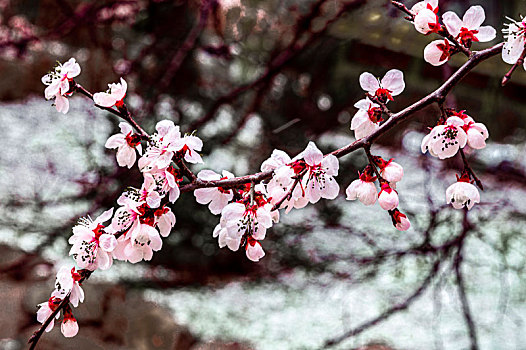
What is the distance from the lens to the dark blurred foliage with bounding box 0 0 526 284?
1.00 m

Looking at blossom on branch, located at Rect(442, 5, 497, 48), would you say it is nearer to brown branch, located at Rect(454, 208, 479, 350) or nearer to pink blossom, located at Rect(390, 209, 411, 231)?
pink blossom, located at Rect(390, 209, 411, 231)

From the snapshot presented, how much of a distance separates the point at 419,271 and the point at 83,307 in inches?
24.9

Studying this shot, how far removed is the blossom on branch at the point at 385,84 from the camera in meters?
0.38

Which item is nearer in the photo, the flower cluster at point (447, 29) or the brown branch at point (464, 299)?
the flower cluster at point (447, 29)

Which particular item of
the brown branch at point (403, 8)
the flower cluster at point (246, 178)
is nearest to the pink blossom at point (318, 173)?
the flower cluster at point (246, 178)

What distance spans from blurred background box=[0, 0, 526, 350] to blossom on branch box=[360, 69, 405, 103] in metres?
0.61

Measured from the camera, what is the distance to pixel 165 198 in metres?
0.36

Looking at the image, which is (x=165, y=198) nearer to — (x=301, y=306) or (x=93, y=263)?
(x=93, y=263)

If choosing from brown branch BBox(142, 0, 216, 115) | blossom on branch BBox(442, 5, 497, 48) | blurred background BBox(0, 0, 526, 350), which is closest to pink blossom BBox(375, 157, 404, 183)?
blossom on branch BBox(442, 5, 497, 48)

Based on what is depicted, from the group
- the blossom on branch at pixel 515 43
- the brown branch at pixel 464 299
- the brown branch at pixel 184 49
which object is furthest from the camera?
the brown branch at pixel 184 49

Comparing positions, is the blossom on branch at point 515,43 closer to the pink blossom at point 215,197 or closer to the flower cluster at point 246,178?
the flower cluster at point 246,178

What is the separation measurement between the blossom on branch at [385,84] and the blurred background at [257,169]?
0.61m

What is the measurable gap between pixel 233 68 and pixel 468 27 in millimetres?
712

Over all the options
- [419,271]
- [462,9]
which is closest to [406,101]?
[462,9]
